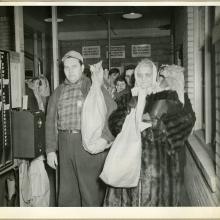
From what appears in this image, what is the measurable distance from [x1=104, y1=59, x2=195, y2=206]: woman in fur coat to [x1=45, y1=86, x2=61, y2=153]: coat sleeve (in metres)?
0.49

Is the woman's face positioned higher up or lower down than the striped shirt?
higher up

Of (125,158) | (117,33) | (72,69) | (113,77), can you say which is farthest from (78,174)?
(117,33)

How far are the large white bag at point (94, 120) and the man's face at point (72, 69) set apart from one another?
0.15 meters

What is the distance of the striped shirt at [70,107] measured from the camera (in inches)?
92.2

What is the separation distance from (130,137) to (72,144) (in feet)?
1.53

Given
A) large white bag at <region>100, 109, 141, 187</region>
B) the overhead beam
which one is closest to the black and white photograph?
large white bag at <region>100, 109, 141, 187</region>

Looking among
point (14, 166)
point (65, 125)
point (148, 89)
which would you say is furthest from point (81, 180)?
point (148, 89)

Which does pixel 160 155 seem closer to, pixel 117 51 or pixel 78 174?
pixel 78 174

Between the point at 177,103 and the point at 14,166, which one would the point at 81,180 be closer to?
the point at 14,166

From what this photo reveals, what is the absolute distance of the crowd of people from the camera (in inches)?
84.8

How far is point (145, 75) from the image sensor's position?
2.18 meters

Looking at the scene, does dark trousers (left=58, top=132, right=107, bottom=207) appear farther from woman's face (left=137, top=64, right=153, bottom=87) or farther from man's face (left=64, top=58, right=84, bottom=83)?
woman's face (left=137, top=64, right=153, bottom=87)

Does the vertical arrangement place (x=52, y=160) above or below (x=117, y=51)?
below

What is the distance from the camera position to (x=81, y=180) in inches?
93.3
